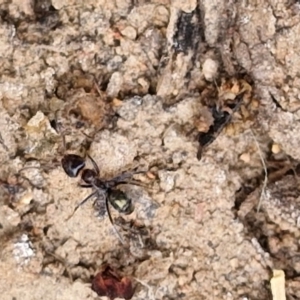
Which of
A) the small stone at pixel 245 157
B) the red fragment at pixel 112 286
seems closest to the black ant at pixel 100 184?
the red fragment at pixel 112 286

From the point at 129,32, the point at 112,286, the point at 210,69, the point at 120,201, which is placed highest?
A: the point at 129,32

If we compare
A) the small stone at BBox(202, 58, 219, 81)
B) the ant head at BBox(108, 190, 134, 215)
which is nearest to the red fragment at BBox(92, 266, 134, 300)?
the ant head at BBox(108, 190, 134, 215)

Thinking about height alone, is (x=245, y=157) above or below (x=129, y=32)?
below

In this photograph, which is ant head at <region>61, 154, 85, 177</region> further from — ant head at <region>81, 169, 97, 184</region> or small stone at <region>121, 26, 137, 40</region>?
small stone at <region>121, 26, 137, 40</region>

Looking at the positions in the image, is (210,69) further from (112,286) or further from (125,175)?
(112,286)

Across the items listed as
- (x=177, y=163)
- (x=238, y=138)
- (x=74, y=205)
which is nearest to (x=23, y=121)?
(x=74, y=205)

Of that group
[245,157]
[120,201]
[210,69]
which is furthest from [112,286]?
[210,69]

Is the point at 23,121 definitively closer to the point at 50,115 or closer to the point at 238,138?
the point at 50,115
